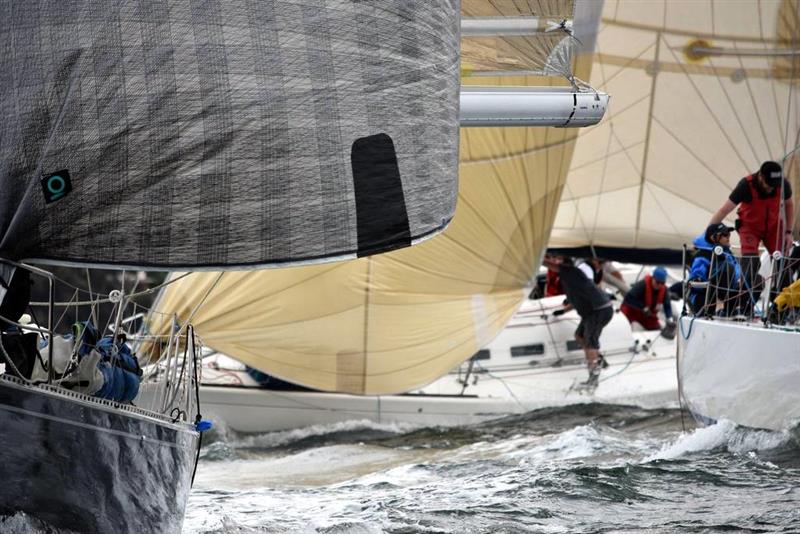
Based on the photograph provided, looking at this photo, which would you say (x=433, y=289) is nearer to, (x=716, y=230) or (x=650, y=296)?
(x=650, y=296)

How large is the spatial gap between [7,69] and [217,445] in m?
6.96

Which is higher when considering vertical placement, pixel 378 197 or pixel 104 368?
pixel 378 197

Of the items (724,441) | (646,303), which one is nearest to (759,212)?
(724,441)

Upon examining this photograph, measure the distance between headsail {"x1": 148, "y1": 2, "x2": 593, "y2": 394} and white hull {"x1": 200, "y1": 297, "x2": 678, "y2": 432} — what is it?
1.35 feet

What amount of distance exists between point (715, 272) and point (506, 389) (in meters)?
4.05

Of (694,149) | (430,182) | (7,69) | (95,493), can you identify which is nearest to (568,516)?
(430,182)

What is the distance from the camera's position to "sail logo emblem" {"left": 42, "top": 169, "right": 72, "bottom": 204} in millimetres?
5086

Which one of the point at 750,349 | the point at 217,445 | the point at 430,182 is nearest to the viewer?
the point at 430,182

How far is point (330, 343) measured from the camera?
12.5 metres

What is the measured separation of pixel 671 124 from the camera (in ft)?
46.9

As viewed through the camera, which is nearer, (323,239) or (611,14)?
(323,239)

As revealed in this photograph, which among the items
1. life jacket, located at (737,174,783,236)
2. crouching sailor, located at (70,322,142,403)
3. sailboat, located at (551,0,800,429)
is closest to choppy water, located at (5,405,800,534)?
crouching sailor, located at (70,322,142,403)

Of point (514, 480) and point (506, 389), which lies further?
point (506, 389)

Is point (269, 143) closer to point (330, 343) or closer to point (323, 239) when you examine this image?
point (323, 239)
